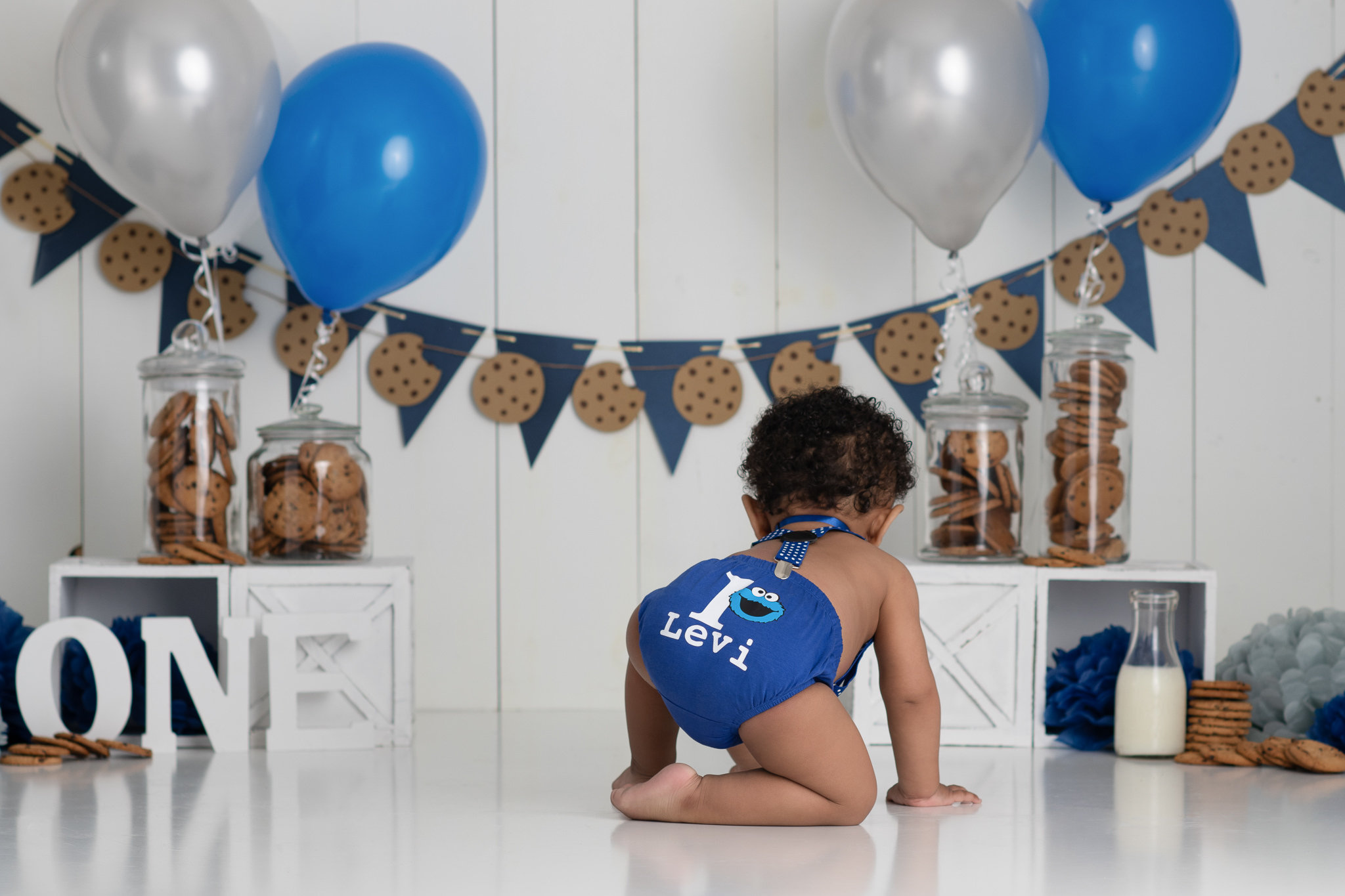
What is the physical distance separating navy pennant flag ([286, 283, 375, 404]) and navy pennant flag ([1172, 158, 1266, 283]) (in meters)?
1.21

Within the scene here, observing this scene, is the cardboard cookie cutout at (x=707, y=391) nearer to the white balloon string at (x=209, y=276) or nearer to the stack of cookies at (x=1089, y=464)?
the stack of cookies at (x=1089, y=464)

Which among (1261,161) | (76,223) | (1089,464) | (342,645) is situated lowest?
(342,645)

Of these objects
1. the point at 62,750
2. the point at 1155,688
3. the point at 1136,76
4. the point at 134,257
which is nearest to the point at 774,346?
the point at 1136,76

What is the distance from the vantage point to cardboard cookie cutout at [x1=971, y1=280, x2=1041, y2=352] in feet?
5.98

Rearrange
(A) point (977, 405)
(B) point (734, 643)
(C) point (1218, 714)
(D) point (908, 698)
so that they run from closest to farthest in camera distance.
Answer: (B) point (734, 643) < (D) point (908, 698) < (C) point (1218, 714) < (A) point (977, 405)

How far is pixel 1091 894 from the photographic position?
876 mm

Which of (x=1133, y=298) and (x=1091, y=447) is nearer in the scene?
(x=1091, y=447)

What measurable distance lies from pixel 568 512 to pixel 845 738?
86 cm

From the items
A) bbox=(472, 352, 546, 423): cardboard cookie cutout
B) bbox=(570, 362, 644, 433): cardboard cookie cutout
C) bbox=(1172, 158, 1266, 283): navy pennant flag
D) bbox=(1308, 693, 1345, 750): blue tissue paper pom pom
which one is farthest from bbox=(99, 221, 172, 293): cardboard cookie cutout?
bbox=(1308, 693, 1345, 750): blue tissue paper pom pom

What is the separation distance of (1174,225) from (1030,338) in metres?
0.27

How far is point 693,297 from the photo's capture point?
185 centimetres

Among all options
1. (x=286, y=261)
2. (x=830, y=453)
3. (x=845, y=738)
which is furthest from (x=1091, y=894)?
(x=286, y=261)

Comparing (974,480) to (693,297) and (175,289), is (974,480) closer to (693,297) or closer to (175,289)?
(693,297)

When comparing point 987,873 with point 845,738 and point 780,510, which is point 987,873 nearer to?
point 845,738
